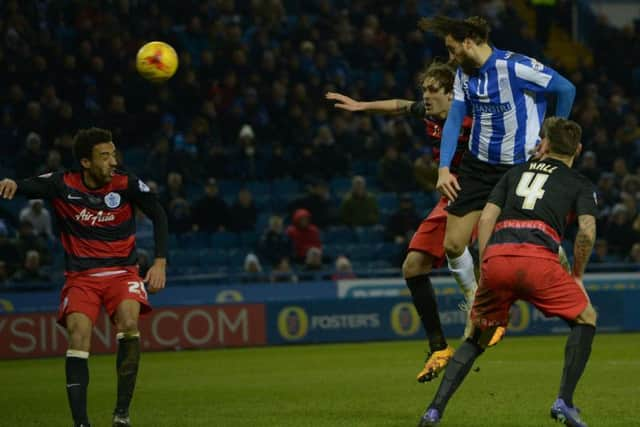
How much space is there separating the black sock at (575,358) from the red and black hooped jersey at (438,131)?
7.67 ft

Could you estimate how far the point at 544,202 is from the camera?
7242mm

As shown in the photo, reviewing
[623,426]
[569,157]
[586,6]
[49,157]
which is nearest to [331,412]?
[623,426]

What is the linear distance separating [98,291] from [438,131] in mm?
3051

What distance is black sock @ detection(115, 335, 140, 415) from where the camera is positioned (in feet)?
26.2

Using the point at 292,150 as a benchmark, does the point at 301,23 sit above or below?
above

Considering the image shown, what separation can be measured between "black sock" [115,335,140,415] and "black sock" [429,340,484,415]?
2.06 m

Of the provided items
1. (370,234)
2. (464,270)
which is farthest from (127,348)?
(370,234)

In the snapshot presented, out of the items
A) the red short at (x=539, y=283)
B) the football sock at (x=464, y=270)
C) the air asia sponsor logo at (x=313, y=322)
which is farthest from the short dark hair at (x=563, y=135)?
the air asia sponsor logo at (x=313, y=322)

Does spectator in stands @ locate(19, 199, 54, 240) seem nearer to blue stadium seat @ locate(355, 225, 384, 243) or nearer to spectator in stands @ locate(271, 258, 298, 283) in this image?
spectator in stands @ locate(271, 258, 298, 283)

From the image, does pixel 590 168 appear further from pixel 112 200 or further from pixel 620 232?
pixel 112 200

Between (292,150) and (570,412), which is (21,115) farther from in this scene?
(570,412)

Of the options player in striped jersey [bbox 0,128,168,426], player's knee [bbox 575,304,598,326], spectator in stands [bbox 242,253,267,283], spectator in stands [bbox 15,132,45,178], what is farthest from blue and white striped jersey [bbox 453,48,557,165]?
spectator in stands [bbox 15,132,45,178]

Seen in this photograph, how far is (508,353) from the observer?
14781mm

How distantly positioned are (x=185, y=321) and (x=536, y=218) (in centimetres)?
1099
